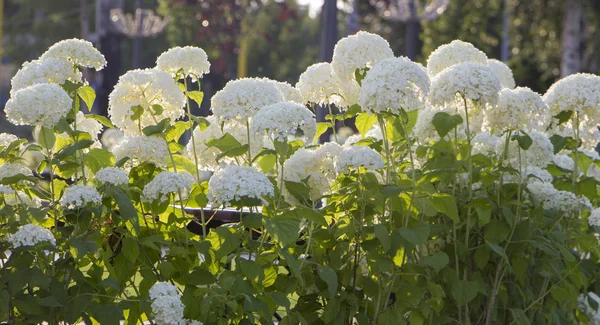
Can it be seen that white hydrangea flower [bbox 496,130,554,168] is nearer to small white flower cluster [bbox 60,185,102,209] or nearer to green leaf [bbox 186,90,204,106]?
green leaf [bbox 186,90,204,106]

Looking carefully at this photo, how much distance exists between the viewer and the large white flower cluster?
10.2 feet

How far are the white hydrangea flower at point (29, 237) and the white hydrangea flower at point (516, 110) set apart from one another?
1538 millimetres

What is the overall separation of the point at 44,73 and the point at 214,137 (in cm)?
65

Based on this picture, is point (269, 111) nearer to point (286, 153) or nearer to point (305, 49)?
point (286, 153)

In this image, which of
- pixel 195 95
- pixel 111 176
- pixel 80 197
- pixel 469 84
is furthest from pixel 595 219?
pixel 80 197

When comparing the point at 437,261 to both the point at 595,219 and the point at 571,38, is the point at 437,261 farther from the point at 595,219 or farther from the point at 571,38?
the point at 571,38

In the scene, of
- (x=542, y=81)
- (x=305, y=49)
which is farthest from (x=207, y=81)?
(x=542, y=81)

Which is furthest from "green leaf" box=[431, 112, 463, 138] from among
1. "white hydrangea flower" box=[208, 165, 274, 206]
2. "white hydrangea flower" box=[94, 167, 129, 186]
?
"white hydrangea flower" box=[94, 167, 129, 186]

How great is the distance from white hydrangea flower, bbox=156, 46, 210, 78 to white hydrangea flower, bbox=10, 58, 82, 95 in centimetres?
32

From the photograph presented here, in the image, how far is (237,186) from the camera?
274 centimetres

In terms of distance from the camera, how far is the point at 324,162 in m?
3.30

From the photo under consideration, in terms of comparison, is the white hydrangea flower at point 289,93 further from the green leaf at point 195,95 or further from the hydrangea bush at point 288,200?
the green leaf at point 195,95

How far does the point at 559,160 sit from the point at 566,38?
14.3m

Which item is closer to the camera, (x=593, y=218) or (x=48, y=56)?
(x=48, y=56)
